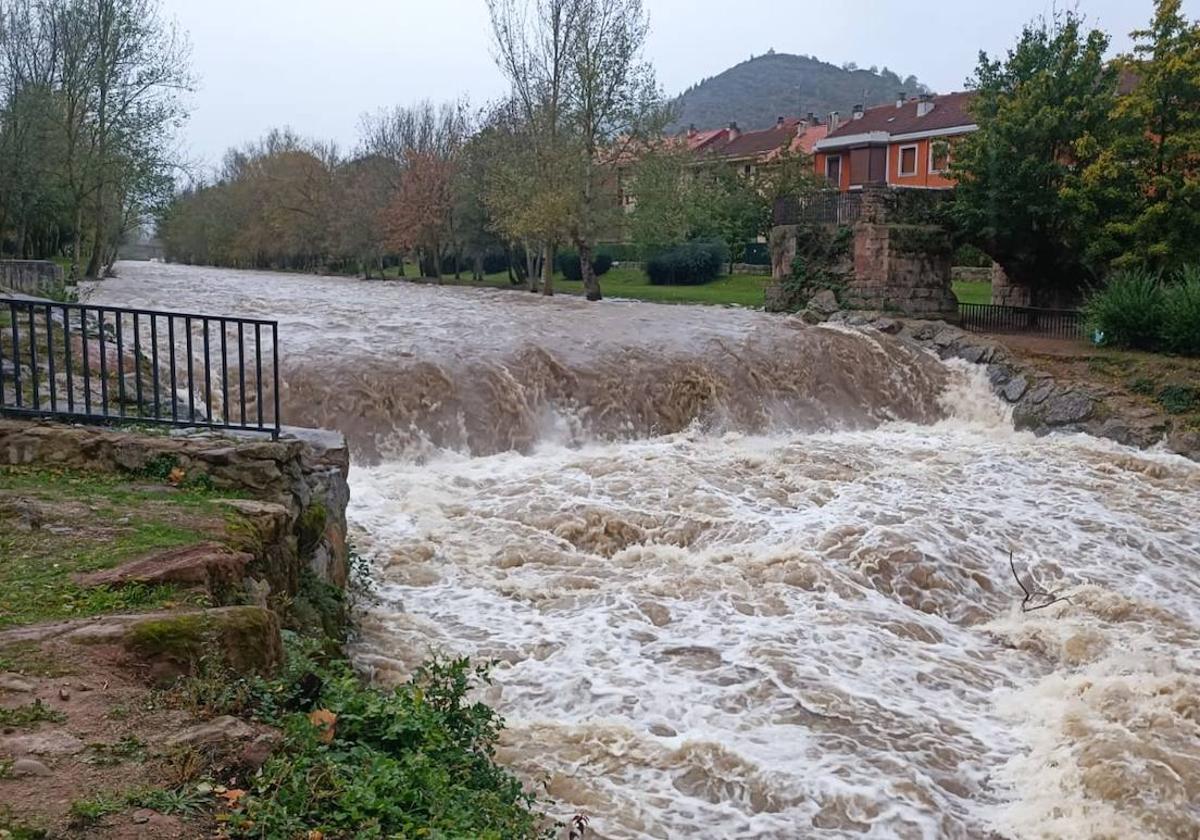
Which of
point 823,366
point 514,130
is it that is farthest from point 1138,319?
point 514,130

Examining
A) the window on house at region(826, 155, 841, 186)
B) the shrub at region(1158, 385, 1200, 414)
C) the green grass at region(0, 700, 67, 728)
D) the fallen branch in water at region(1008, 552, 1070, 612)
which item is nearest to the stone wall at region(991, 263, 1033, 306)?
the shrub at region(1158, 385, 1200, 414)

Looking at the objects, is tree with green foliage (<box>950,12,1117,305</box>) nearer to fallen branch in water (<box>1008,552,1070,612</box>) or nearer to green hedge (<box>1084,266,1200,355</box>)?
green hedge (<box>1084,266,1200,355</box>)

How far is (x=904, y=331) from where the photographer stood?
2006cm

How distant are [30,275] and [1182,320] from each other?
2049cm

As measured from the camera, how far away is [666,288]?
36969mm

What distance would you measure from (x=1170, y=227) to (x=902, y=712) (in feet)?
55.7

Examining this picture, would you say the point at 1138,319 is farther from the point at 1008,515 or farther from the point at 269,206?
the point at 269,206

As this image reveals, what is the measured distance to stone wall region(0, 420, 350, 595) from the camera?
21.1 ft

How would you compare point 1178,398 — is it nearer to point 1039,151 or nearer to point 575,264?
point 1039,151

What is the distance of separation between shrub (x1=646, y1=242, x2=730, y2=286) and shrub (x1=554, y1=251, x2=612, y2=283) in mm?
4149

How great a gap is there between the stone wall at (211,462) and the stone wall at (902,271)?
17988 millimetres

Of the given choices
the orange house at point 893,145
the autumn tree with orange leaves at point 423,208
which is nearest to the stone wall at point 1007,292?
the orange house at point 893,145

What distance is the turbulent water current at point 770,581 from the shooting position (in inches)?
214

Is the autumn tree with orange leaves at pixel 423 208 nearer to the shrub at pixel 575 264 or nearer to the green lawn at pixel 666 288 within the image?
the green lawn at pixel 666 288
